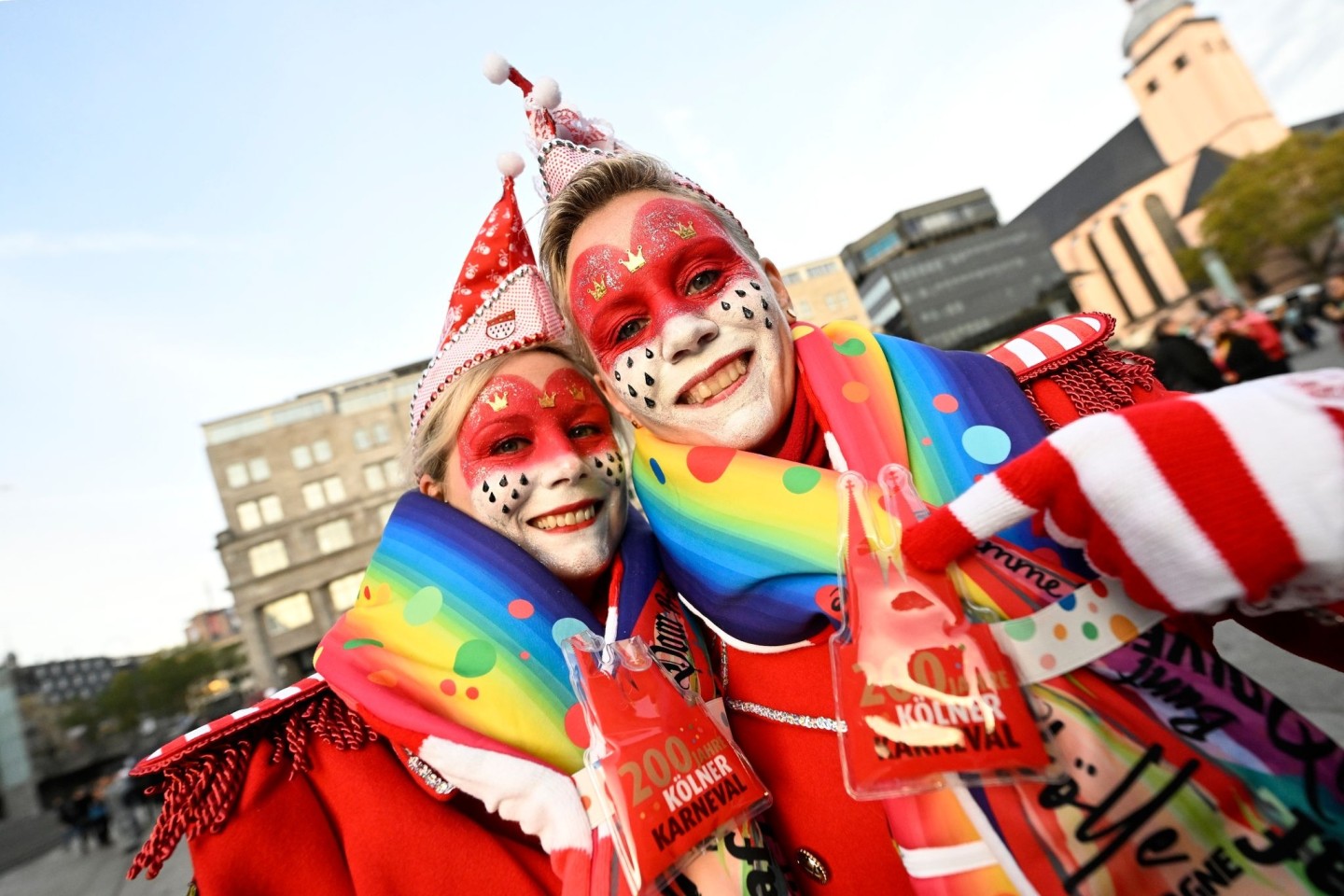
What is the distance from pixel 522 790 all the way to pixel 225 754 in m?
0.79

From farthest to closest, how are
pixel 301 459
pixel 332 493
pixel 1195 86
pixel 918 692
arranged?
pixel 1195 86, pixel 301 459, pixel 332 493, pixel 918 692

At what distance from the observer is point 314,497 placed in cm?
2969

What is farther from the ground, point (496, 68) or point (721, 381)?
point (496, 68)

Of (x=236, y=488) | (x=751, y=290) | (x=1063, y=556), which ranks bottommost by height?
(x=1063, y=556)

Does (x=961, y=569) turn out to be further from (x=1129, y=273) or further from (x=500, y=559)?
(x=1129, y=273)

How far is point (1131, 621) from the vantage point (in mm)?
1076

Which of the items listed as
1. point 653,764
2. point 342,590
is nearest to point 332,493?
point 342,590

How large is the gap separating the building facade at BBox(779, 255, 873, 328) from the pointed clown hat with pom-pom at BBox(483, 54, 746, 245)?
37.9 meters

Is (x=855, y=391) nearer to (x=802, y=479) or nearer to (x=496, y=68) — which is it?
(x=802, y=479)

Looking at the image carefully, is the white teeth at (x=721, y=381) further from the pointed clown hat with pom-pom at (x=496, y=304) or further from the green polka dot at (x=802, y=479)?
the pointed clown hat with pom-pom at (x=496, y=304)

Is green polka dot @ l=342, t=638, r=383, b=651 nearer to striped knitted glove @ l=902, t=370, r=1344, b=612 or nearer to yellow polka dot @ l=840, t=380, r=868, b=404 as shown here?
yellow polka dot @ l=840, t=380, r=868, b=404

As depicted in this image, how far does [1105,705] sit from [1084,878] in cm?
24

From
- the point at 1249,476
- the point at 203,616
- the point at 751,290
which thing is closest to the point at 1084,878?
the point at 1249,476

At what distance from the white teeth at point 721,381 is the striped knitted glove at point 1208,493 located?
2.45 feet
